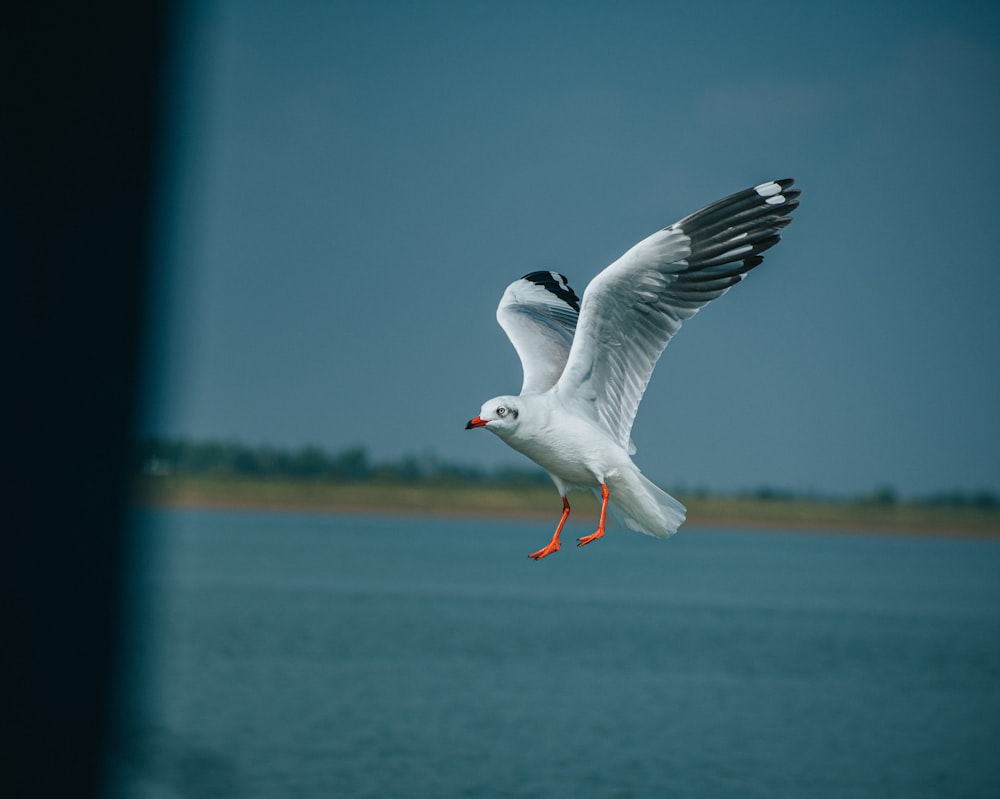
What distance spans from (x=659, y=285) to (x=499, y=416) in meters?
1.39

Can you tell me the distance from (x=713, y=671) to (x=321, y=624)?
42.5ft

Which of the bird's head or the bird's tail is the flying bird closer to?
the bird's tail

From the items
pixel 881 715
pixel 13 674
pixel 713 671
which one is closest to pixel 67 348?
pixel 13 674

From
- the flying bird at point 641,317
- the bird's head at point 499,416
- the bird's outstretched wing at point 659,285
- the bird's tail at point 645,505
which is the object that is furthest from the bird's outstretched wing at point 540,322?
the bird's head at point 499,416

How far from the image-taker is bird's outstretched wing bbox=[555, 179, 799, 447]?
525 centimetres

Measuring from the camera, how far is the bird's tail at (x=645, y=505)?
504cm

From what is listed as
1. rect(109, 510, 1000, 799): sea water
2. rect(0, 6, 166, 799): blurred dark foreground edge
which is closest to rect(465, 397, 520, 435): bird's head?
rect(0, 6, 166, 799): blurred dark foreground edge

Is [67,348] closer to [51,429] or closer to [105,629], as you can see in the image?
[51,429]

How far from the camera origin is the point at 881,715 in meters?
30.5

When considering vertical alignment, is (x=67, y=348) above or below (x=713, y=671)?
above

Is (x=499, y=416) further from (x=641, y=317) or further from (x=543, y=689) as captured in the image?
(x=543, y=689)

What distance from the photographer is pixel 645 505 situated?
5.11 metres

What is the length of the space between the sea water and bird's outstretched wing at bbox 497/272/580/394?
153 inches

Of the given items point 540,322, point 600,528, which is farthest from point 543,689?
point 600,528
